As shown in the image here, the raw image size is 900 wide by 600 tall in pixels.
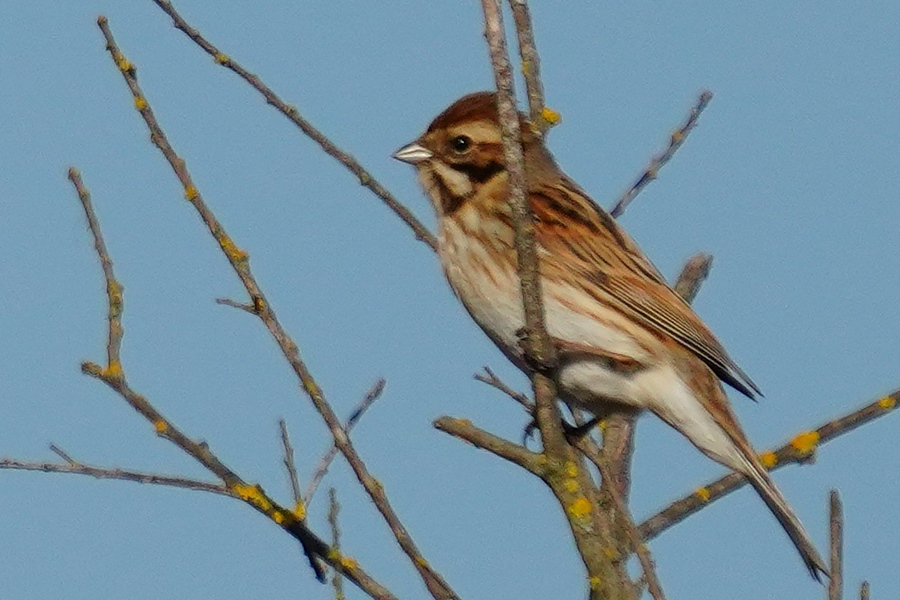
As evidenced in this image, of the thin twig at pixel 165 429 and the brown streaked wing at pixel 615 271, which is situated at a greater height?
the brown streaked wing at pixel 615 271

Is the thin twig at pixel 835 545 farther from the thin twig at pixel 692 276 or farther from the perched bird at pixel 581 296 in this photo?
the thin twig at pixel 692 276

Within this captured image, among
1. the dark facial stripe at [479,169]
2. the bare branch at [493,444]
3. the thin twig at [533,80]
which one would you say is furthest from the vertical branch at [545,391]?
the dark facial stripe at [479,169]

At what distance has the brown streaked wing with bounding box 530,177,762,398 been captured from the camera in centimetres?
638

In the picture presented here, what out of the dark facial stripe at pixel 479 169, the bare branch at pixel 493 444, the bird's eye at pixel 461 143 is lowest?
the bare branch at pixel 493 444

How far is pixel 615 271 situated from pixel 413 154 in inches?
40.9

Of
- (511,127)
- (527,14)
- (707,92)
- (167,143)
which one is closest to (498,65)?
(511,127)

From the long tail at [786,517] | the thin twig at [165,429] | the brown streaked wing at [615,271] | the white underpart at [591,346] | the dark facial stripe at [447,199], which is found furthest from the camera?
the dark facial stripe at [447,199]

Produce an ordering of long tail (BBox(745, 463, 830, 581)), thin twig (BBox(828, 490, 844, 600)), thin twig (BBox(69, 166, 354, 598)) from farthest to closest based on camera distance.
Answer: long tail (BBox(745, 463, 830, 581)) < thin twig (BBox(69, 166, 354, 598)) < thin twig (BBox(828, 490, 844, 600))

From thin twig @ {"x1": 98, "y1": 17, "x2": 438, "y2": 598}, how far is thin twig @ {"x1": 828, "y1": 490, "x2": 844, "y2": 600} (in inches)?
41.2

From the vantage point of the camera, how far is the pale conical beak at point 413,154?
6711 millimetres

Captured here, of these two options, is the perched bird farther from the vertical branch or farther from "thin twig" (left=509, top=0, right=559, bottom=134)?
the vertical branch

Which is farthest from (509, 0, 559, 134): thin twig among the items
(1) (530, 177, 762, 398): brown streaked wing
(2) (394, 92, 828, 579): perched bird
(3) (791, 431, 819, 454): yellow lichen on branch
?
(3) (791, 431, 819, 454): yellow lichen on branch

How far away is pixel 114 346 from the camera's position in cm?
445

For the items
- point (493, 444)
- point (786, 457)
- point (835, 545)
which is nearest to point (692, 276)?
point (786, 457)
